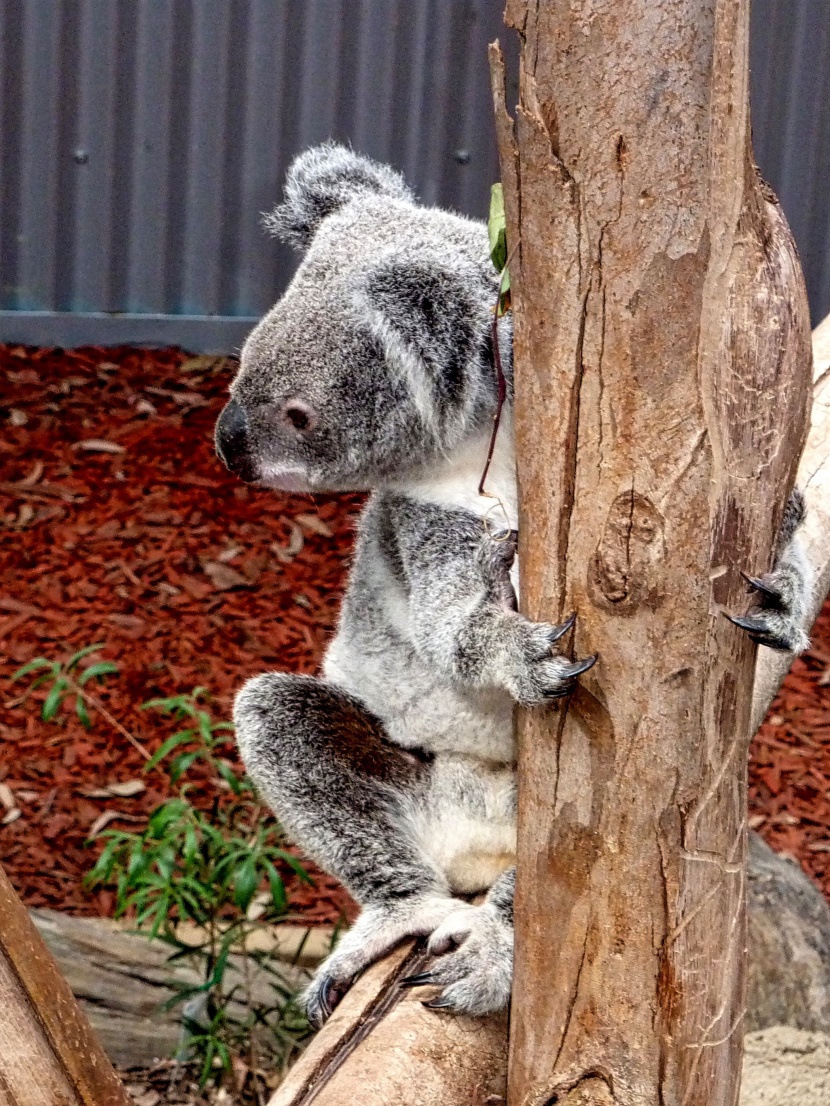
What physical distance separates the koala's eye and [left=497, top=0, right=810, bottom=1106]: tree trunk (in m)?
0.72

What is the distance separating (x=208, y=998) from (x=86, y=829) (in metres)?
1.04

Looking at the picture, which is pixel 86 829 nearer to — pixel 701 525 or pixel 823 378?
pixel 823 378

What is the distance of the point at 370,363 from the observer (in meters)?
2.24

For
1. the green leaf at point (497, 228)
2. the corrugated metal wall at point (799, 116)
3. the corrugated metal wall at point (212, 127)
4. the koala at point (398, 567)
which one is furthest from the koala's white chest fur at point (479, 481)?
the corrugated metal wall at point (799, 116)

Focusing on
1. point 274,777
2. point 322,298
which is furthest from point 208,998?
point 322,298

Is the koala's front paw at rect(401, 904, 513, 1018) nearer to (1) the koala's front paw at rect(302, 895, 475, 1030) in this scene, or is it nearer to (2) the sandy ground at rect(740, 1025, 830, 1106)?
(1) the koala's front paw at rect(302, 895, 475, 1030)

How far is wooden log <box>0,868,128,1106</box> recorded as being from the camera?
1612 mm

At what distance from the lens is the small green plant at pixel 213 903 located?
127 inches

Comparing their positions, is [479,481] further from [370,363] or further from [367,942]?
[367,942]

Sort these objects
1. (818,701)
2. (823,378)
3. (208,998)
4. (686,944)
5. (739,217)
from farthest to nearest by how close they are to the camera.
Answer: (818,701)
(208,998)
(823,378)
(686,944)
(739,217)

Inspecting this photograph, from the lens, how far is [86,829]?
4.38m

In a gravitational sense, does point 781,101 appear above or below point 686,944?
above

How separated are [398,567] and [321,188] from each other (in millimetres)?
746

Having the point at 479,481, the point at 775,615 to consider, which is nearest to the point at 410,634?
the point at 479,481
